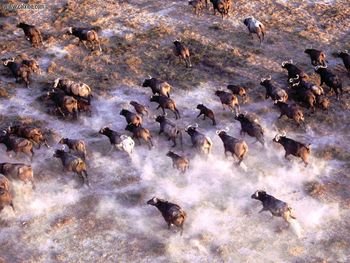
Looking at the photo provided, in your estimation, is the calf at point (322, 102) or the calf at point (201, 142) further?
the calf at point (322, 102)

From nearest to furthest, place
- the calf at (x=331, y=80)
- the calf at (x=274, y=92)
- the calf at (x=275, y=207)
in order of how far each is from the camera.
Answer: the calf at (x=275, y=207), the calf at (x=274, y=92), the calf at (x=331, y=80)

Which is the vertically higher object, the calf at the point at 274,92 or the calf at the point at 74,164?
the calf at the point at 274,92

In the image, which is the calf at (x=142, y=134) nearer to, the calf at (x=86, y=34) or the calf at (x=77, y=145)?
the calf at (x=77, y=145)

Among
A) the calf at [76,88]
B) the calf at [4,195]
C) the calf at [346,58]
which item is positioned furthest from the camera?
the calf at [346,58]

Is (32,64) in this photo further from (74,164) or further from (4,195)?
(4,195)

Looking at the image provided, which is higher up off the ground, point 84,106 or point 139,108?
point 139,108

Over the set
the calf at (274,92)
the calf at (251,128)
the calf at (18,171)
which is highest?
the calf at (274,92)

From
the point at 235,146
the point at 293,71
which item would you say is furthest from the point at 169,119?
the point at 293,71

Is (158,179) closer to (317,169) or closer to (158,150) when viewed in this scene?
(158,150)

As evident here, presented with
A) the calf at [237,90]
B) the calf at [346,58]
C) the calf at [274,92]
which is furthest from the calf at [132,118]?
the calf at [346,58]
